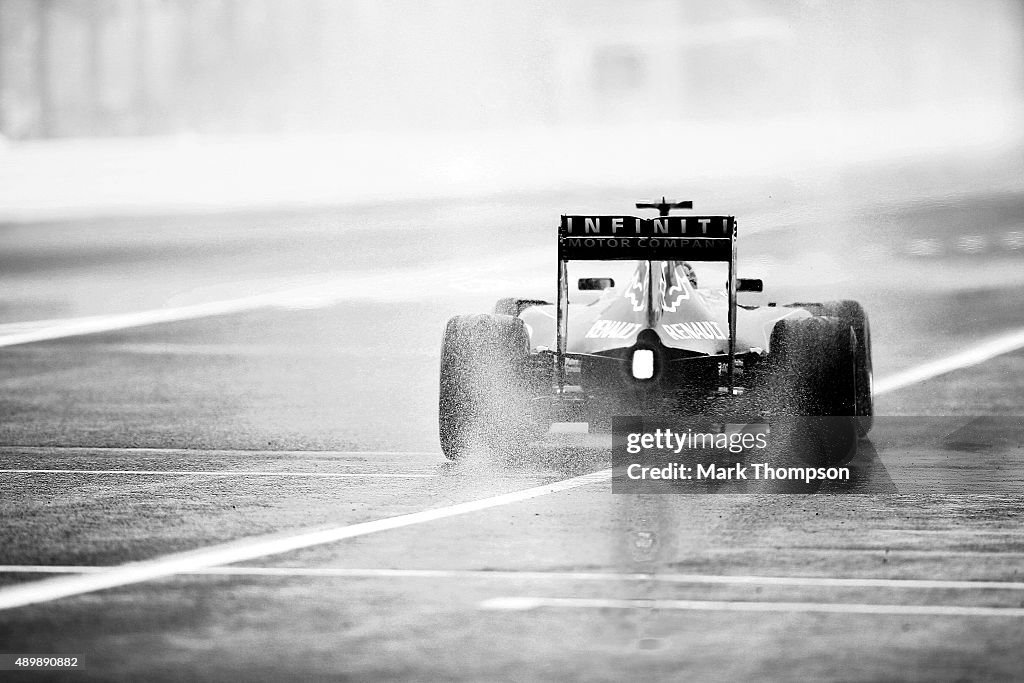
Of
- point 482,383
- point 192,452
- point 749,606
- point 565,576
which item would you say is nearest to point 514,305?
point 482,383

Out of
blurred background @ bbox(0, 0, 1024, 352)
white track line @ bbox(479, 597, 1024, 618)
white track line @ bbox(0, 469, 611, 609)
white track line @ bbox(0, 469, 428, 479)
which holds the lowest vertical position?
white track line @ bbox(479, 597, 1024, 618)

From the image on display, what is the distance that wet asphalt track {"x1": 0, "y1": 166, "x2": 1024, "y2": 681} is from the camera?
6.22 metres

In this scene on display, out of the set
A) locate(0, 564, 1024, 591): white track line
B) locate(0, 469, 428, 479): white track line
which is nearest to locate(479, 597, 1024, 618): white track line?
locate(0, 564, 1024, 591): white track line

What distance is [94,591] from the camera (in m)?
7.25

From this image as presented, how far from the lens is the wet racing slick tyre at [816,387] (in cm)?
1098

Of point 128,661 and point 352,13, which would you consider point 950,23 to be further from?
point 128,661

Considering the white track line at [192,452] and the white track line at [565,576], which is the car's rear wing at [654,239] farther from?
the white track line at [565,576]

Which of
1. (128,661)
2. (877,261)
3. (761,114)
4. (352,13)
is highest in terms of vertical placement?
(352,13)

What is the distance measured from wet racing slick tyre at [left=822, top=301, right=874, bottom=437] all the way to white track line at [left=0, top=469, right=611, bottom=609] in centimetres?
269

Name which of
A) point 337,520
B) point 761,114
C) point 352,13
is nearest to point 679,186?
point 761,114

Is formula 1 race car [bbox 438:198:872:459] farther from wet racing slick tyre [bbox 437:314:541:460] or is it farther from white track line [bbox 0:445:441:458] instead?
white track line [bbox 0:445:441:458]

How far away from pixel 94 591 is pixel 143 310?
1480cm

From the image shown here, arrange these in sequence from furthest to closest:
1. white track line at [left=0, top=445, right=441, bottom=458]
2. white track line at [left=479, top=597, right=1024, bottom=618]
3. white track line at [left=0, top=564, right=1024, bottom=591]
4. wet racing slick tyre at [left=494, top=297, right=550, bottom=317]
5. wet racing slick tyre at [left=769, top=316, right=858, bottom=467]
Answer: wet racing slick tyre at [left=494, top=297, right=550, bottom=317] < white track line at [left=0, top=445, right=441, bottom=458] < wet racing slick tyre at [left=769, top=316, right=858, bottom=467] < white track line at [left=0, top=564, right=1024, bottom=591] < white track line at [left=479, top=597, right=1024, bottom=618]

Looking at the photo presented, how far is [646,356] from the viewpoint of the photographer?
11.1 metres
